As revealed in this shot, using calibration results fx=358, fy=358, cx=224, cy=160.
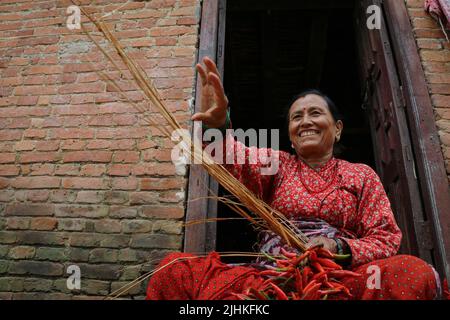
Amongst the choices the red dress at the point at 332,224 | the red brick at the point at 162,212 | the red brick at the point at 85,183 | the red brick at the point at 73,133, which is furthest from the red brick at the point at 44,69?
the red dress at the point at 332,224

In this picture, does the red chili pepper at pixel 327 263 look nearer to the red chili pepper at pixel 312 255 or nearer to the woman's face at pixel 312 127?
the red chili pepper at pixel 312 255

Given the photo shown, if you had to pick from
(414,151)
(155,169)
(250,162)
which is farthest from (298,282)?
(414,151)

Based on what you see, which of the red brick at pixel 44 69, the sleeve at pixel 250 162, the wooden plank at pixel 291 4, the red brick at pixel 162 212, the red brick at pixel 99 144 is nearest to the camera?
the sleeve at pixel 250 162

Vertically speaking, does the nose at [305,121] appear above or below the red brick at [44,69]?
below

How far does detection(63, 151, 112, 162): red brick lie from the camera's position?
6.96 ft

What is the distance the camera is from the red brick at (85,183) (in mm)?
2064

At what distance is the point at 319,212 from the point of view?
4.95 ft

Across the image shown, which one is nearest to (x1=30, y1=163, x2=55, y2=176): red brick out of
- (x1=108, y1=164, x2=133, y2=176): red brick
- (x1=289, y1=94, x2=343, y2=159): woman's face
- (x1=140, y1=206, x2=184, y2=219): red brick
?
(x1=108, y1=164, x2=133, y2=176): red brick

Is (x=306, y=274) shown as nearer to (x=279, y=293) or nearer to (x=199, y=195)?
(x=279, y=293)

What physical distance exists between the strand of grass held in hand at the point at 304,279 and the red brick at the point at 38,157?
5.14 feet

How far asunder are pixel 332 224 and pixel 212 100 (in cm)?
73

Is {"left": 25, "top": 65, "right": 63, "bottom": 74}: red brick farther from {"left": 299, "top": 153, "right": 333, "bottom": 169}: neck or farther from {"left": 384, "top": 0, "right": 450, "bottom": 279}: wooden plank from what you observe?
{"left": 384, "top": 0, "right": 450, "bottom": 279}: wooden plank
